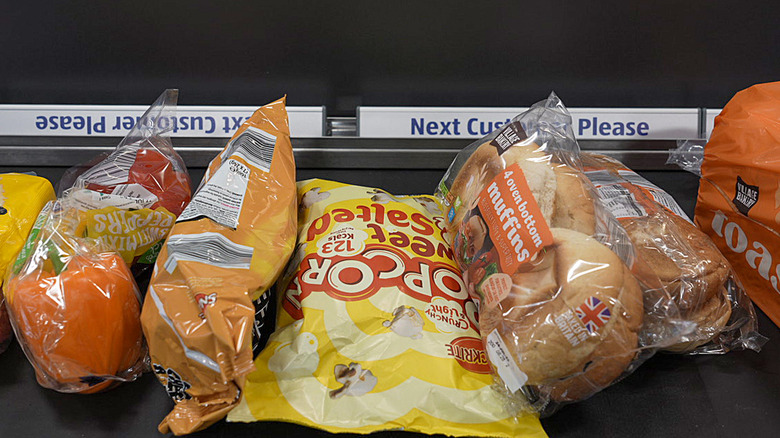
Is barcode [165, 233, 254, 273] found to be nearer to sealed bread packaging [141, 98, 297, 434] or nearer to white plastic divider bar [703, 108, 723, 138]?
sealed bread packaging [141, 98, 297, 434]

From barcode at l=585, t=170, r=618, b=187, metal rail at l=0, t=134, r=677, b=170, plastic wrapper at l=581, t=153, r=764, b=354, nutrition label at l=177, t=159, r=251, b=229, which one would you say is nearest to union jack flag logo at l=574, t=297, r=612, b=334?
plastic wrapper at l=581, t=153, r=764, b=354

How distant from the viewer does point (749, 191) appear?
887mm

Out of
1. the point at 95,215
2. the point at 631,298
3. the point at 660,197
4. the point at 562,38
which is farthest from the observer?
the point at 562,38

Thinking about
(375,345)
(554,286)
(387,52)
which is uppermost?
(387,52)

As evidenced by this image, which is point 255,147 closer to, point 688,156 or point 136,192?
point 136,192

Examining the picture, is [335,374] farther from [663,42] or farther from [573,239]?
[663,42]

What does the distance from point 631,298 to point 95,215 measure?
72 cm

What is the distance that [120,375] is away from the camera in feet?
2.48

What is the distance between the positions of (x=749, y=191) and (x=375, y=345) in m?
0.61

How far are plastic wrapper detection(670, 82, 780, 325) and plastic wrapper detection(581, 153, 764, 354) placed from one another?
9 cm

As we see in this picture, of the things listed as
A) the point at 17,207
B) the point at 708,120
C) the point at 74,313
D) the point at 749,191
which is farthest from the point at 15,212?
the point at 708,120

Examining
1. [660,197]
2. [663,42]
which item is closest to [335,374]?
[660,197]

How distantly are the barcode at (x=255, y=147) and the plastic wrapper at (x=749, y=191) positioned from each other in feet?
2.36

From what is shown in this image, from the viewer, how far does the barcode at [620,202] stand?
84 centimetres
